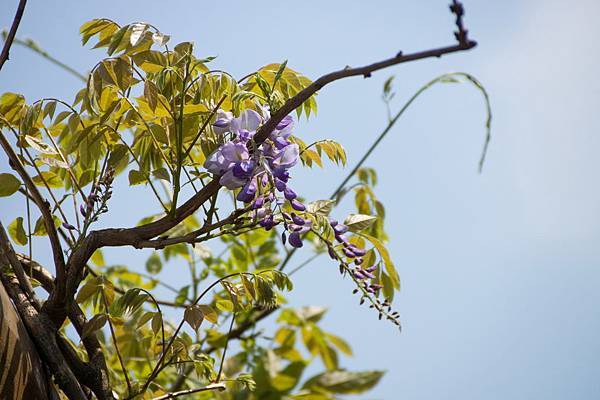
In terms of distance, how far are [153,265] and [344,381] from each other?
0.77 m

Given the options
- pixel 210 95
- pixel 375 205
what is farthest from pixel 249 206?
pixel 375 205

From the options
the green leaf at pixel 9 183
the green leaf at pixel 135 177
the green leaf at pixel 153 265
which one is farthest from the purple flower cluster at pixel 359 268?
the green leaf at pixel 153 265

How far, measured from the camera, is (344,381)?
0.82 meters

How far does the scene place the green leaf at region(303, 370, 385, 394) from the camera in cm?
79

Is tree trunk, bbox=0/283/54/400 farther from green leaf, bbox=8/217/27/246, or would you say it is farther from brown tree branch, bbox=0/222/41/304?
green leaf, bbox=8/217/27/246

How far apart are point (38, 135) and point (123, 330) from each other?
1.53 ft

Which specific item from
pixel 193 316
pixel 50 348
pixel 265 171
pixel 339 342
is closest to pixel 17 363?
pixel 50 348

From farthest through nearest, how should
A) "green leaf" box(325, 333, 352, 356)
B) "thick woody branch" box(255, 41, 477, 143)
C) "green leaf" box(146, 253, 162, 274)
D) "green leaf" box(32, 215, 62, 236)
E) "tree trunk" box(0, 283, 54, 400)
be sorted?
1. "green leaf" box(146, 253, 162, 274)
2. "green leaf" box(325, 333, 352, 356)
3. "green leaf" box(32, 215, 62, 236)
4. "tree trunk" box(0, 283, 54, 400)
5. "thick woody branch" box(255, 41, 477, 143)

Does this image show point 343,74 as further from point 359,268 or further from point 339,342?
point 339,342

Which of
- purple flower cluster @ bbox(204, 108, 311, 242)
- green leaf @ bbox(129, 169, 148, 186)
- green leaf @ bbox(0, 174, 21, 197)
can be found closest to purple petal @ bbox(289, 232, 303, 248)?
purple flower cluster @ bbox(204, 108, 311, 242)

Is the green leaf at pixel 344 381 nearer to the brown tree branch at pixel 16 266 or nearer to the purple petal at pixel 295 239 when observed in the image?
the purple petal at pixel 295 239

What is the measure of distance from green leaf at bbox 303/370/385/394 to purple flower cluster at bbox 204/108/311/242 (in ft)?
0.59

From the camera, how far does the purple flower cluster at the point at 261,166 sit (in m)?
0.69

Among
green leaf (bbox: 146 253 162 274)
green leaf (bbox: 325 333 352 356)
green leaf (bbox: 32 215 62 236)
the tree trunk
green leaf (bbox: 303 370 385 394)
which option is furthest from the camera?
green leaf (bbox: 146 253 162 274)
